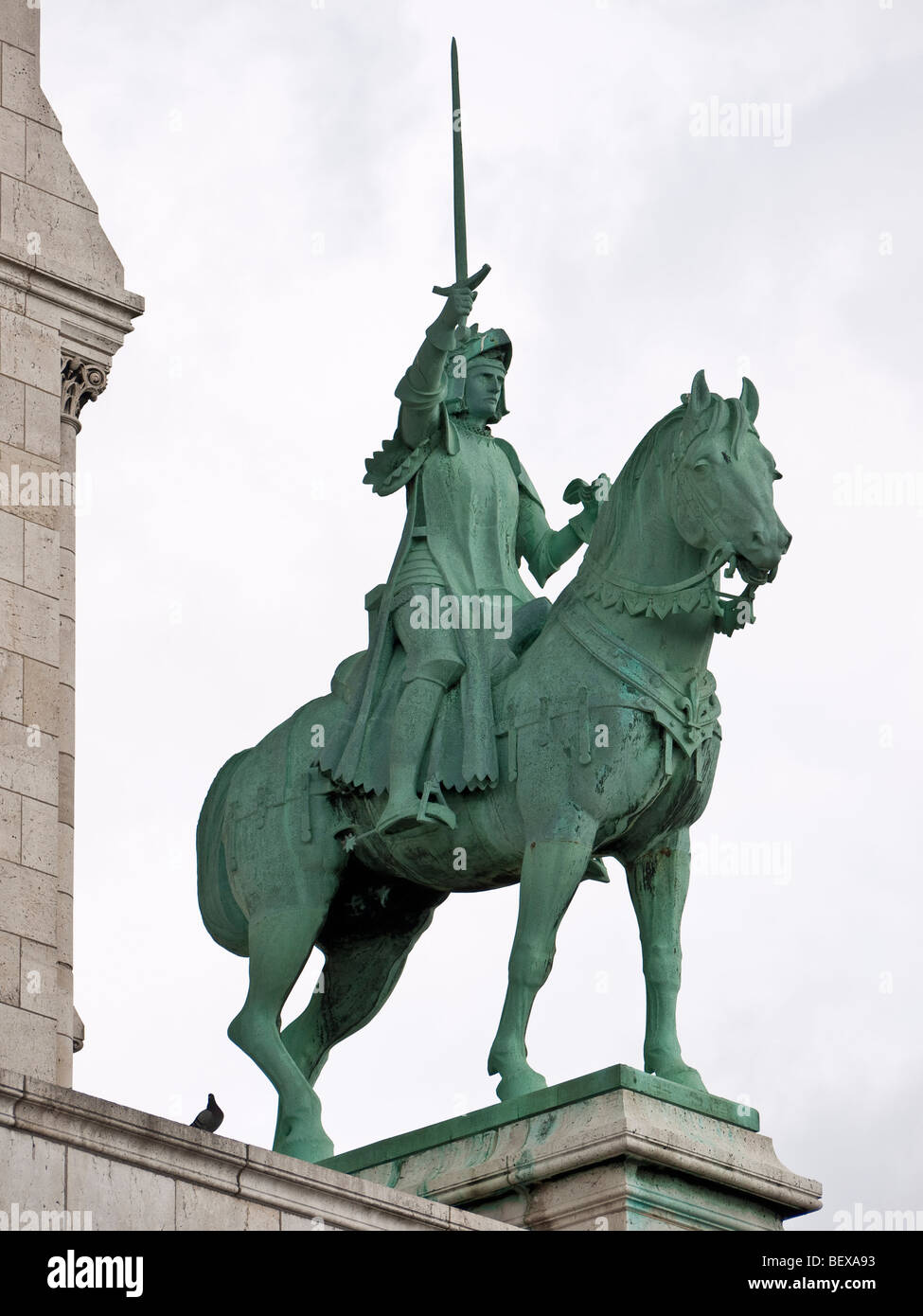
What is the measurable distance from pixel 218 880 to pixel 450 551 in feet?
7.10

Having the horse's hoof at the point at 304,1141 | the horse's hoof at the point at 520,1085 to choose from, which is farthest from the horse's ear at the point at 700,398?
the horse's hoof at the point at 304,1141

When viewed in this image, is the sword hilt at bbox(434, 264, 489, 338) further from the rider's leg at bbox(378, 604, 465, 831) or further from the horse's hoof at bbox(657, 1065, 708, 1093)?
the horse's hoof at bbox(657, 1065, 708, 1093)

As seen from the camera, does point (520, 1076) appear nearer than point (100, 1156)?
No

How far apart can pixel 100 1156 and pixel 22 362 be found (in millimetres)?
6771

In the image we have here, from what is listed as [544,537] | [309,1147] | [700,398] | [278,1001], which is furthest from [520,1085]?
[700,398]

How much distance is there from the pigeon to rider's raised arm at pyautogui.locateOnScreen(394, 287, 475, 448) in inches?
151

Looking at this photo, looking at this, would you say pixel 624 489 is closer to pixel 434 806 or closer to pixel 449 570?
pixel 449 570

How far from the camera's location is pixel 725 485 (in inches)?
664

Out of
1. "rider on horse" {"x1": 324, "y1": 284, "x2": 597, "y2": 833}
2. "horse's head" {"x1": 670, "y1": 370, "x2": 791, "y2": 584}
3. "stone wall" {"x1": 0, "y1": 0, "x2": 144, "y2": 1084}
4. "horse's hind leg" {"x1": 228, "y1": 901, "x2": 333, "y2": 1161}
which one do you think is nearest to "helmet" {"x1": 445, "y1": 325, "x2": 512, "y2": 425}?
"rider on horse" {"x1": 324, "y1": 284, "x2": 597, "y2": 833}

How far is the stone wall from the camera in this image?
18.6 metres

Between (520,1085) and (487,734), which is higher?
(487,734)
